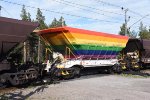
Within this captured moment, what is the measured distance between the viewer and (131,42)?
27875 mm

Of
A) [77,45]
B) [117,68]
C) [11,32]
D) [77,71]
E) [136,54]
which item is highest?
[11,32]

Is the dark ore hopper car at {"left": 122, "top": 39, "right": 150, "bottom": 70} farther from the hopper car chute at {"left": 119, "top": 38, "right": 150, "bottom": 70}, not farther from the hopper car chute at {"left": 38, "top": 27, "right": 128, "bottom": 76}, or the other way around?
the hopper car chute at {"left": 38, "top": 27, "right": 128, "bottom": 76}

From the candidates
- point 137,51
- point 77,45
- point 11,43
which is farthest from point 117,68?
point 11,43

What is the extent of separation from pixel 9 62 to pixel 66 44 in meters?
4.86

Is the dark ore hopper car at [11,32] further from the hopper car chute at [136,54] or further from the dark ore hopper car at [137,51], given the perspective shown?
the dark ore hopper car at [137,51]

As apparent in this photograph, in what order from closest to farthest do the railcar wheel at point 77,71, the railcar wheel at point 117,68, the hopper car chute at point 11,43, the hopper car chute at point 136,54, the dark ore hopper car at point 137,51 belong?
the hopper car chute at point 11,43 < the railcar wheel at point 77,71 < the railcar wheel at point 117,68 < the hopper car chute at point 136,54 < the dark ore hopper car at point 137,51

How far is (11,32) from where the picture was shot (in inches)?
550

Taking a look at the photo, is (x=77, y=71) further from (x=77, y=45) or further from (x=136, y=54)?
(x=136, y=54)

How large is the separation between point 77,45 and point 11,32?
18.2ft

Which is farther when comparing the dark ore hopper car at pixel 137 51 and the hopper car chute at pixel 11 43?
the dark ore hopper car at pixel 137 51

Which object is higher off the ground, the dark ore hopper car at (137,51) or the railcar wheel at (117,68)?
the dark ore hopper car at (137,51)

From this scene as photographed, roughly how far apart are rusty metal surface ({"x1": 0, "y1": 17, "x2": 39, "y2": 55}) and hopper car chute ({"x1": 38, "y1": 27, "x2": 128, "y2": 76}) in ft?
12.2

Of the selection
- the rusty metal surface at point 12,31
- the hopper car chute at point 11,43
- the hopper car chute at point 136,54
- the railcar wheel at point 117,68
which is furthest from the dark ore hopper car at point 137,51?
the rusty metal surface at point 12,31

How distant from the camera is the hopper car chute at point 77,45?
1825 centimetres
